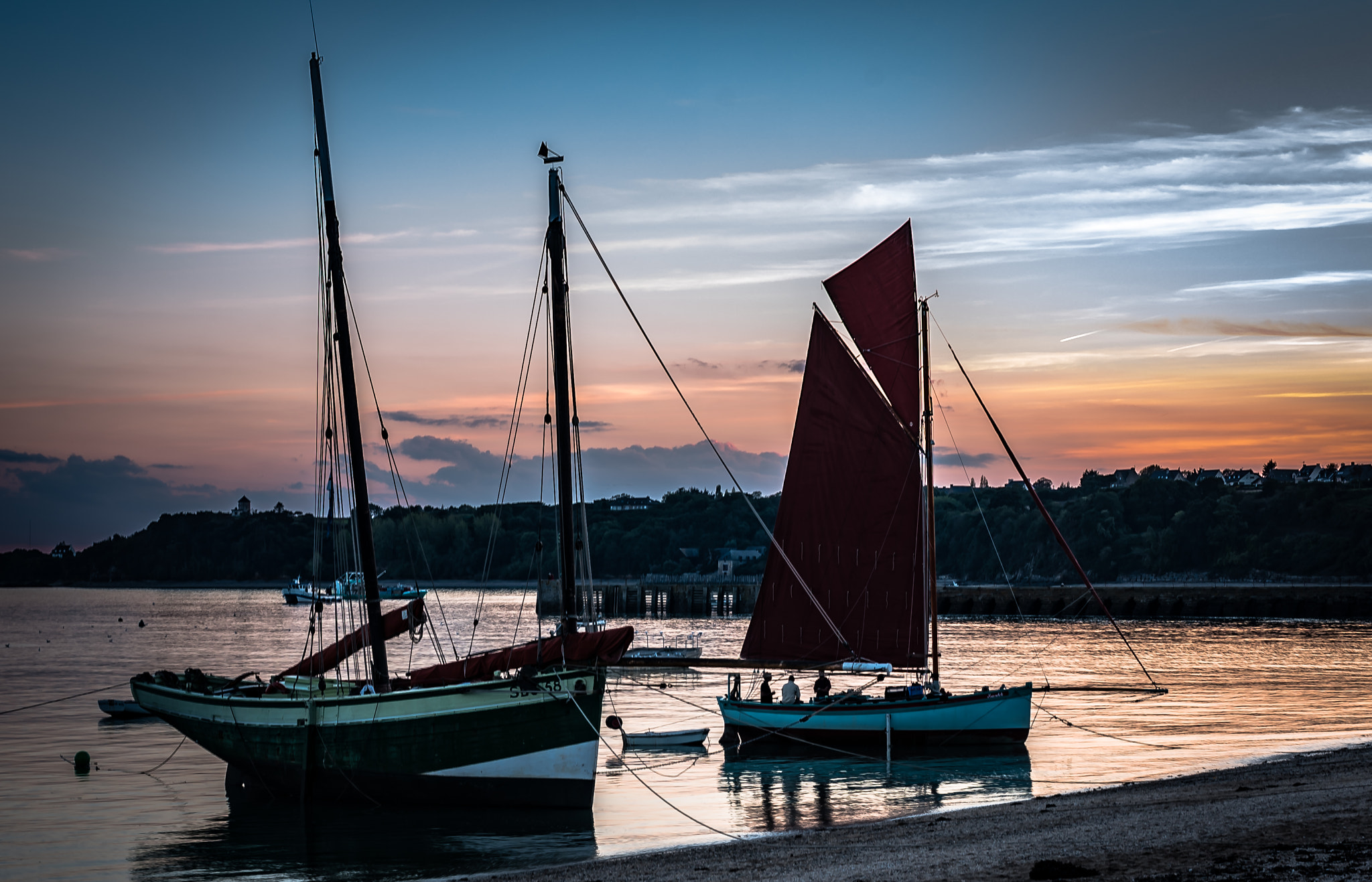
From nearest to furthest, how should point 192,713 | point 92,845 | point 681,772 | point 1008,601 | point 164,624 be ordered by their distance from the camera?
point 92,845
point 192,713
point 681,772
point 1008,601
point 164,624

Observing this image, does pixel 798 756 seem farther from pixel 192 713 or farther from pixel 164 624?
pixel 164 624

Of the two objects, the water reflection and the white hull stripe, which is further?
the white hull stripe

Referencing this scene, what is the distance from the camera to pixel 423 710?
25656 mm

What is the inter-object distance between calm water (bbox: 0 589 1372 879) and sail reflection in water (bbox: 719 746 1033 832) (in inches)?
3.7

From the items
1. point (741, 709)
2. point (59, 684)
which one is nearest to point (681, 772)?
point (741, 709)

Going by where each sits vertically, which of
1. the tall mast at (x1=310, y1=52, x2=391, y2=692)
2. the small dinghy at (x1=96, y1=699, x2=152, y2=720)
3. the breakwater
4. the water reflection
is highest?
the tall mast at (x1=310, y1=52, x2=391, y2=692)

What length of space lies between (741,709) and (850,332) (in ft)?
37.0

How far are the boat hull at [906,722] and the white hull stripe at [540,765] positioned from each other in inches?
383

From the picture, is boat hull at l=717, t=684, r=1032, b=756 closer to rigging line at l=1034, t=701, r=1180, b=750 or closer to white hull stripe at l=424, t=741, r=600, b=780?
rigging line at l=1034, t=701, r=1180, b=750

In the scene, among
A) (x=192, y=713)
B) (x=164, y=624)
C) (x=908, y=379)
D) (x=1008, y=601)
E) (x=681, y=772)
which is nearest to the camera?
(x=192, y=713)

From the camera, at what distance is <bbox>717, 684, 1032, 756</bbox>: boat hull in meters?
33.2

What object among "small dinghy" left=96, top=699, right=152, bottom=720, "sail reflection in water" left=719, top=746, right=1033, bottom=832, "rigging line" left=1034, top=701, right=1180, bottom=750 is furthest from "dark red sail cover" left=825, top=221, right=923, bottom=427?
"small dinghy" left=96, top=699, right=152, bottom=720

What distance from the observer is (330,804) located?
27.1 metres

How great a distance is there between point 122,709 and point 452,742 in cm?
2870
